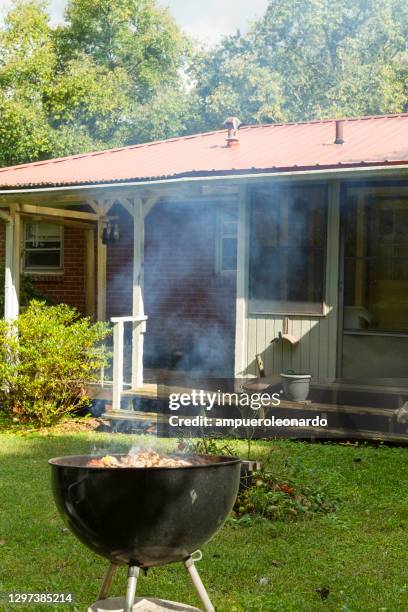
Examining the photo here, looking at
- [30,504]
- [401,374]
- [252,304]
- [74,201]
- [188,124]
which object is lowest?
[30,504]

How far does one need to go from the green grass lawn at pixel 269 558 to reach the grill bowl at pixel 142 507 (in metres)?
0.84

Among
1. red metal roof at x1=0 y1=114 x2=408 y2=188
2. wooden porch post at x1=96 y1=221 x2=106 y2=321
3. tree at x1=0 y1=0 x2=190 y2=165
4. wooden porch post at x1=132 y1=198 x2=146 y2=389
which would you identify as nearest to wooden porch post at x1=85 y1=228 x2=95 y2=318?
wooden porch post at x1=96 y1=221 x2=106 y2=321

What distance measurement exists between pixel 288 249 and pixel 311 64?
915 inches

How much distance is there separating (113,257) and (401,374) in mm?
6063

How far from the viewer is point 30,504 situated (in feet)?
20.3

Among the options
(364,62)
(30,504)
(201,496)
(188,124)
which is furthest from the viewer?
(364,62)

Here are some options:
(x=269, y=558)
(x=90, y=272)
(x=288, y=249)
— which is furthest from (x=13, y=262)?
(x=269, y=558)

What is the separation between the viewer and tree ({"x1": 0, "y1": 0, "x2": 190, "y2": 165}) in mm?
22375

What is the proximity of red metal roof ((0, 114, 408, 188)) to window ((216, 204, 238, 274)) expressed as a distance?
1.07m

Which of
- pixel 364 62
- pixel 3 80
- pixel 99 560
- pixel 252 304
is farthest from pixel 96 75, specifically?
pixel 99 560

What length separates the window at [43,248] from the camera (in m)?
14.1

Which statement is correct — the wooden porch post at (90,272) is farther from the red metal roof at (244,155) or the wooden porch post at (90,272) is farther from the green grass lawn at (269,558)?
the green grass lawn at (269,558)

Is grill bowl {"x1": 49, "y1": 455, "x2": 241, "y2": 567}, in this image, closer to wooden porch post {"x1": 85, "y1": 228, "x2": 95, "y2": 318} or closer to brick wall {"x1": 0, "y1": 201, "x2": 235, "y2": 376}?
brick wall {"x1": 0, "y1": 201, "x2": 235, "y2": 376}

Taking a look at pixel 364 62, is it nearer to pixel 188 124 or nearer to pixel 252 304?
pixel 188 124
